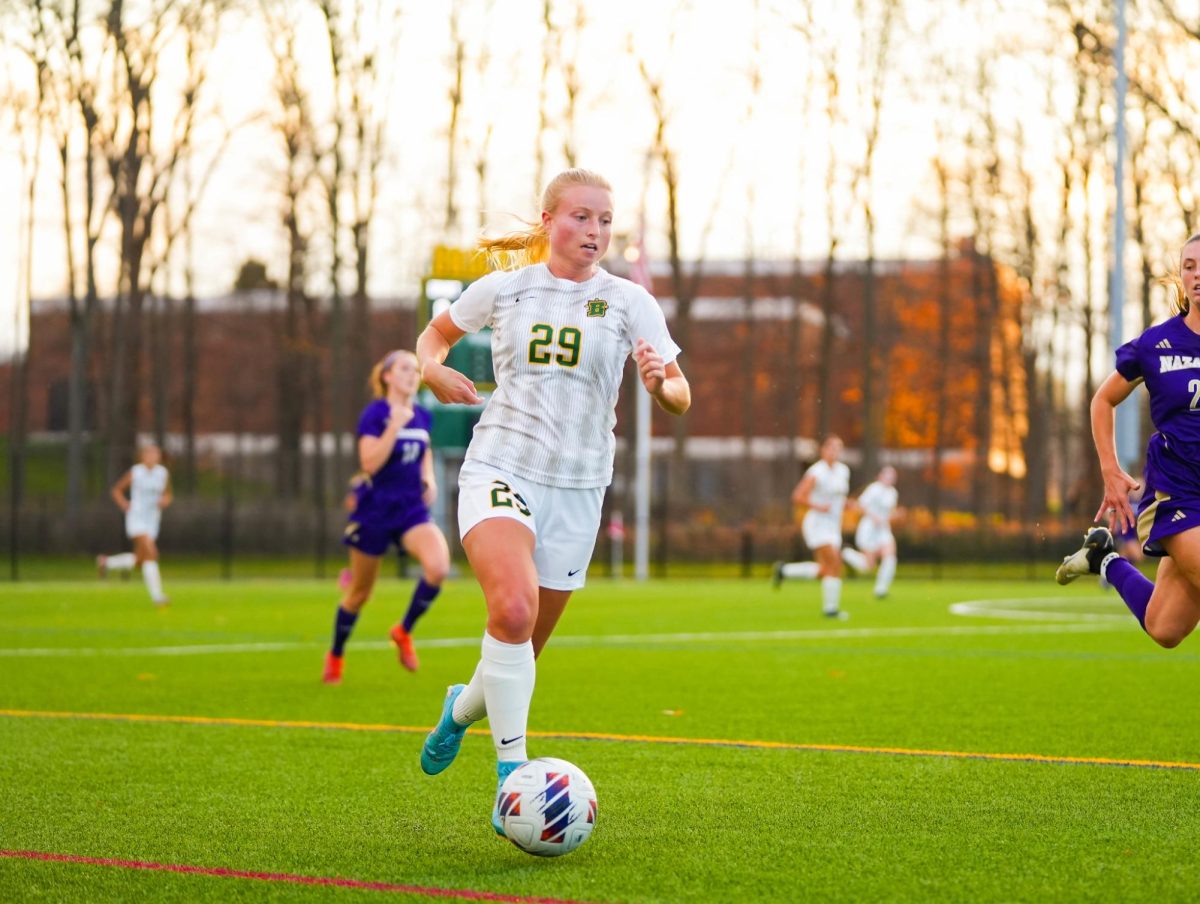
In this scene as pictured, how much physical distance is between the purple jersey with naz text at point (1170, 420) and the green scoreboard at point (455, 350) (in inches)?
735

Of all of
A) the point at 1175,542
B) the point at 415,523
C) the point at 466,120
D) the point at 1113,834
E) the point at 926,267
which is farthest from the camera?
the point at 926,267

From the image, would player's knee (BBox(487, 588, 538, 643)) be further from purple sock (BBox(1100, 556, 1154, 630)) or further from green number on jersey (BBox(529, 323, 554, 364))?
purple sock (BBox(1100, 556, 1154, 630))

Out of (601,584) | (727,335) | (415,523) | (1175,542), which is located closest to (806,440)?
(727,335)

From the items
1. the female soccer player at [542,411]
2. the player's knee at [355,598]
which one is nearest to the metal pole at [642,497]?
the player's knee at [355,598]

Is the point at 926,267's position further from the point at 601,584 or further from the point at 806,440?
the point at 601,584

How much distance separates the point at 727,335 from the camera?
209ft

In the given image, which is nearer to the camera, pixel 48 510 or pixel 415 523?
pixel 415 523

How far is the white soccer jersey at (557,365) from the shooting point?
568 cm

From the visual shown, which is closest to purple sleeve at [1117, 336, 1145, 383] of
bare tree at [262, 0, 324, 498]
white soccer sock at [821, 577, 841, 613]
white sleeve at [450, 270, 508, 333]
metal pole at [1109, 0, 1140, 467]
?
white sleeve at [450, 270, 508, 333]

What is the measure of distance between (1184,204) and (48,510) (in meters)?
24.5

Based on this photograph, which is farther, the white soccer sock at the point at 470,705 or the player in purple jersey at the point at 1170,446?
the player in purple jersey at the point at 1170,446

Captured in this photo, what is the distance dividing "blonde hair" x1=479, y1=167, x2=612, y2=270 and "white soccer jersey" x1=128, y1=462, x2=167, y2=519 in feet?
55.9

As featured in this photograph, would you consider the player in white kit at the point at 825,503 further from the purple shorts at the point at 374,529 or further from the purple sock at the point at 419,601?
the purple shorts at the point at 374,529

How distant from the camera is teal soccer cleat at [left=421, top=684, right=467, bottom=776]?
5941 mm
